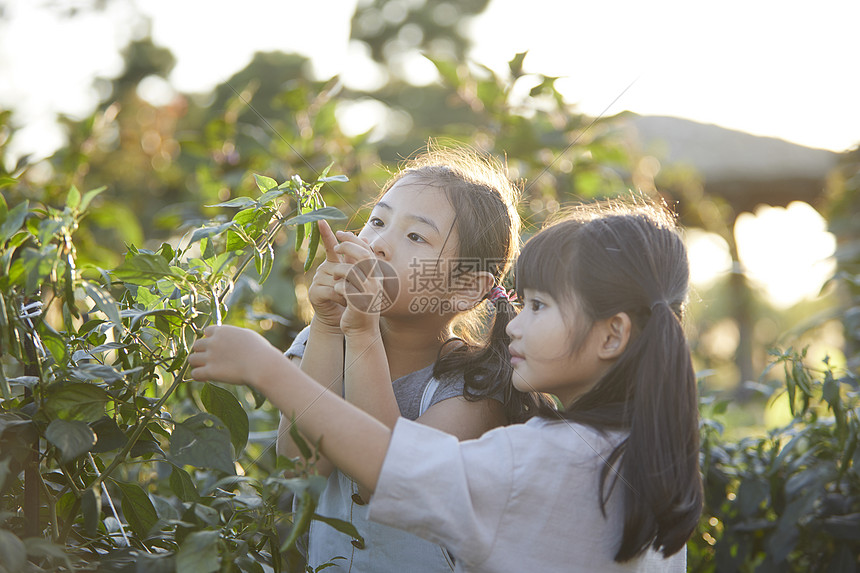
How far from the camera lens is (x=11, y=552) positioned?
69 centimetres

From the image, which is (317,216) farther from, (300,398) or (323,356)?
(323,356)

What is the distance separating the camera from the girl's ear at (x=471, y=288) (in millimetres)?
1428

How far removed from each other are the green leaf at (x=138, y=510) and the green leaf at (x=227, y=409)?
5.5 inches

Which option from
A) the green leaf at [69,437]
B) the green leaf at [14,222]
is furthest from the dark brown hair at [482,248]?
the green leaf at [14,222]

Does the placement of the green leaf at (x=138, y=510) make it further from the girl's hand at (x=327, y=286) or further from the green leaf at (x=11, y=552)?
the girl's hand at (x=327, y=286)

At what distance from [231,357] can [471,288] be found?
0.65 meters

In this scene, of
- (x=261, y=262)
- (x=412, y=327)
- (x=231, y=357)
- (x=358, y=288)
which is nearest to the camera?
(x=231, y=357)

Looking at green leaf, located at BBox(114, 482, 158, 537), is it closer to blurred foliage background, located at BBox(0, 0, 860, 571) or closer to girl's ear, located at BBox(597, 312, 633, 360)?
blurred foliage background, located at BBox(0, 0, 860, 571)

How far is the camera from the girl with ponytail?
87cm

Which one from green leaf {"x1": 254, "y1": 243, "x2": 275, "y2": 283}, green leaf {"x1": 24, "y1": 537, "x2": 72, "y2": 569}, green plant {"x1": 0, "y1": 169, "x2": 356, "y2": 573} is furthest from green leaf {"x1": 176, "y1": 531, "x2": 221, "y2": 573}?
green leaf {"x1": 254, "y1": 243, "x2": 275, "y2": 283}

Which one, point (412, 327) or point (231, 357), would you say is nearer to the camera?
point (231, 357)

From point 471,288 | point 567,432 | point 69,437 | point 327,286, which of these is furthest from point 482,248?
point 69,437

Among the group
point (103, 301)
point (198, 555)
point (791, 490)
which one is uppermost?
point (103, 301)

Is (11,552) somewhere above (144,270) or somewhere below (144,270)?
below
